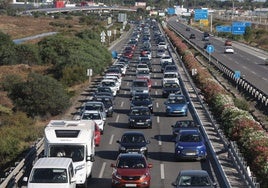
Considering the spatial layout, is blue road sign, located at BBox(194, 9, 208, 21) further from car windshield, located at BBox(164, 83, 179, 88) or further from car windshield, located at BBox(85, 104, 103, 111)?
car windshield, located at BBox(85, 104, 103, 111)

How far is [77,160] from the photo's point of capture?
2339 cm

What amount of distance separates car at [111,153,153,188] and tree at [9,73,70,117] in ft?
70.7

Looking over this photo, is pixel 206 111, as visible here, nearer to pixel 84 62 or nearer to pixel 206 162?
pixel 206 162

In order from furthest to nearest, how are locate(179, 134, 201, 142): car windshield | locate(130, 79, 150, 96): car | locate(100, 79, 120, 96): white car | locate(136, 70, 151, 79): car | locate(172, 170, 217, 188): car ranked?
1. locate(136, 70, 151, 79): car
2. locate(100, 79, 120, 96): white car
3. locate(130, 79, 150, 96): car
4. locate(179, 134, 201, 142): car windshield
5. locate(172, 170, 217, 188): car

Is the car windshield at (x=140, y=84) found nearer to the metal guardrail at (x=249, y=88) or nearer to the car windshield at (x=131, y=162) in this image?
the metal guardrail at (x=249, y=88)

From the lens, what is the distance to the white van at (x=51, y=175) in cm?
2020

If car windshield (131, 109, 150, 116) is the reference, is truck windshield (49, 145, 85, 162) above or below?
above

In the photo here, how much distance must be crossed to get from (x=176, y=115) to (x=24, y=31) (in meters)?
117

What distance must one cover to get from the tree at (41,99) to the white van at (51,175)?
78.7ft

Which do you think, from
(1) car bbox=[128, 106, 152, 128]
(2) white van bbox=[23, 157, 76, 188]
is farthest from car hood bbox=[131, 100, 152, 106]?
(2) white van bbox=[23, 157, 76, 188]

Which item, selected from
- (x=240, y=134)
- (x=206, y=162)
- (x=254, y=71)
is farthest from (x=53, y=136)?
(x=254, y=71)

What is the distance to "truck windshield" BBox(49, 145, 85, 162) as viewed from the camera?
23562mm

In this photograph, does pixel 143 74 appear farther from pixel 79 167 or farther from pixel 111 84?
pixel 79 167

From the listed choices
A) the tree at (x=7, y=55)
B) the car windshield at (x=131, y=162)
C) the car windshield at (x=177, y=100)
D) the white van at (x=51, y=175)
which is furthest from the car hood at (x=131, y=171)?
the tree at (x=7, y=55)
